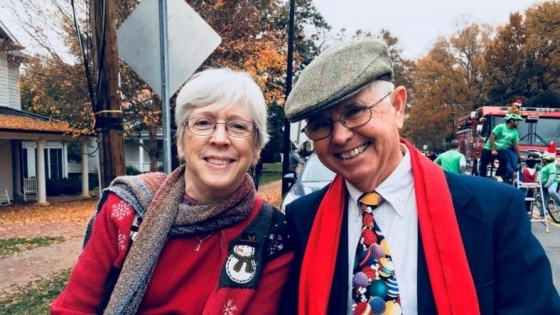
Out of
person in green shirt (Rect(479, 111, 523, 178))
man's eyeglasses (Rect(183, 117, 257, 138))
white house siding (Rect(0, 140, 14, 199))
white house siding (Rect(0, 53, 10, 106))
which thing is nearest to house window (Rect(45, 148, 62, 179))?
white house siding (Rect(0, 140, 14, 199))

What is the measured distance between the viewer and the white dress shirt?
190 centimetres

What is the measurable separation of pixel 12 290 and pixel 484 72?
44.0 m

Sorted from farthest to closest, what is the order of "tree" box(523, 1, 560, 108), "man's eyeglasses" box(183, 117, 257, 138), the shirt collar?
1. "tree" box(523, 1, 560, 108)
2. "man's eyeglasses" box(183, 117, 257, 138)
3. the shirt collar

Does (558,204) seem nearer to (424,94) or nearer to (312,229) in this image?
(312,229)

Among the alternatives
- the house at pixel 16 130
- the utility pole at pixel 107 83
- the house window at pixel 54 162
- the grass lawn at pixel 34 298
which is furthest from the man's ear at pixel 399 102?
the house window at pixel 54 162

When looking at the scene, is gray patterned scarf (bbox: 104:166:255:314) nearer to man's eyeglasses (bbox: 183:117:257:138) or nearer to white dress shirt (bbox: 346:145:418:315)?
man's eyeglasses (bbox: 183:117:257:138)

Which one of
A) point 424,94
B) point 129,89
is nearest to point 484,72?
point 424,94

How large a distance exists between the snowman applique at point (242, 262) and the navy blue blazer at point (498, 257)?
0.38 meters

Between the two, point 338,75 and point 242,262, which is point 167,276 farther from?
point 338,75

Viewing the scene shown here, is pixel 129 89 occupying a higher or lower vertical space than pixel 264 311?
higher

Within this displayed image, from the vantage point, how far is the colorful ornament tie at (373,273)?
1.90m

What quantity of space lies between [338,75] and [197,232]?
2.87ft

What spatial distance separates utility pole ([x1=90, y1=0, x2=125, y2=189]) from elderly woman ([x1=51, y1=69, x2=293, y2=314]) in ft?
9.37

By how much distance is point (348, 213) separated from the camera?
2.14 metres
